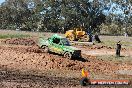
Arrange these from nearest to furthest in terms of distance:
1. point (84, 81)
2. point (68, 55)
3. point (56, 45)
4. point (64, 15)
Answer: point (84, 81), point (68, 55), point (56, 45), point (64, 15)

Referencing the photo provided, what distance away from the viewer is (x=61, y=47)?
2898cm

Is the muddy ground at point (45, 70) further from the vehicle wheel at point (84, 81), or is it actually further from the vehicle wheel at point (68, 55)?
the vehicle wheel at point (84, 81)

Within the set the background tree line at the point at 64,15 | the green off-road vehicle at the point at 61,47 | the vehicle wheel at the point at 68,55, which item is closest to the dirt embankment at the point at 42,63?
the vehicle wheel at the point at 68,55

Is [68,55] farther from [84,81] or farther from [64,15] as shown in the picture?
[64,15]

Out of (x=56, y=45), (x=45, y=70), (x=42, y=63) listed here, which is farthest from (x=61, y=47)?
(x=45, y=70)

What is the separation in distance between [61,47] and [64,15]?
77241 millimetres

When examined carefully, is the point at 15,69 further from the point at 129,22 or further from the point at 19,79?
the point at 129,22

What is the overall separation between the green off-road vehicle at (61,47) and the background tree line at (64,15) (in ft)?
242

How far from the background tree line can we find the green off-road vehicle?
73.7 meters

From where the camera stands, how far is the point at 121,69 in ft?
86.3

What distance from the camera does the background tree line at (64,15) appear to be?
106 m

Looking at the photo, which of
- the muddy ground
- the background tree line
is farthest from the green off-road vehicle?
the background tree line

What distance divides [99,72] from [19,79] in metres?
7.51

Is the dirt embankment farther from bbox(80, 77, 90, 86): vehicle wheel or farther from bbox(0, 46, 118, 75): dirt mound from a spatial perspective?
bbox(80, 77, 90, 86): vehicle wheel
